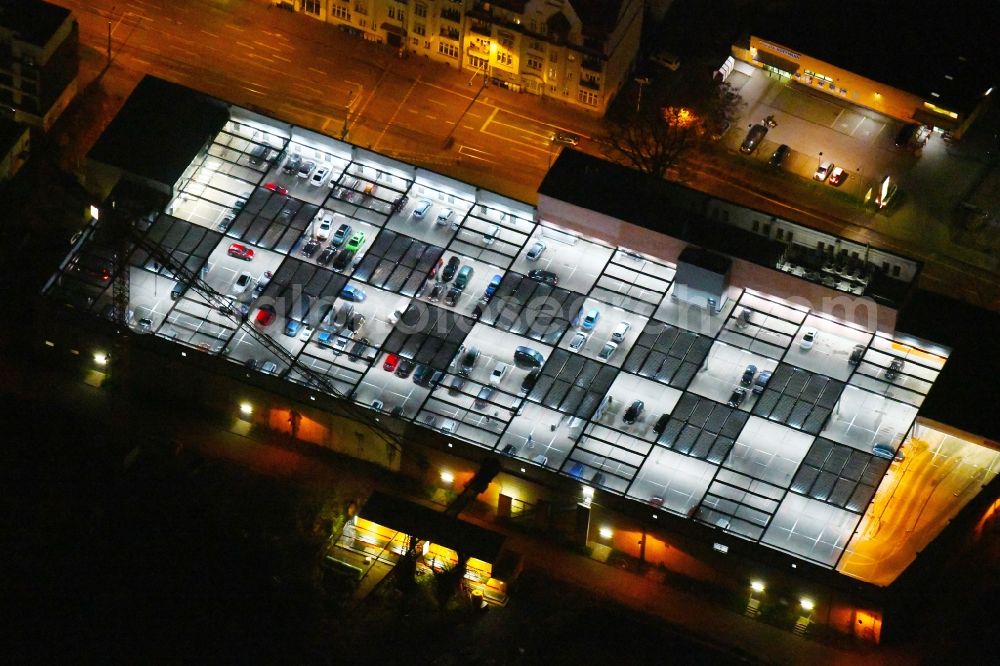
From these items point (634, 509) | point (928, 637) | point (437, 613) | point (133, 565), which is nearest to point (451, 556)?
point (437, 613)

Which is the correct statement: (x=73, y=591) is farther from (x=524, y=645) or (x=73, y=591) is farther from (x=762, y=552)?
(x=762, y=552)

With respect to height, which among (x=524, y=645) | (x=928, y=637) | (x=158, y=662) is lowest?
(x=158, y=662)

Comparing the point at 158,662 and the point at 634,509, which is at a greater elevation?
the point at 634,509

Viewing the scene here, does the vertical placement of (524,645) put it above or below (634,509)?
below

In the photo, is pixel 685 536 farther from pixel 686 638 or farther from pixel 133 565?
pixel 133 565

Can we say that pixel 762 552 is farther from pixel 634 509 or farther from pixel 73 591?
pixel 73 591

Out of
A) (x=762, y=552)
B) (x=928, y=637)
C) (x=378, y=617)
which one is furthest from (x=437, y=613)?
(x=928, y=637)

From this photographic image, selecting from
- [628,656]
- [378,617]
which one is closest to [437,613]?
[378,617]
